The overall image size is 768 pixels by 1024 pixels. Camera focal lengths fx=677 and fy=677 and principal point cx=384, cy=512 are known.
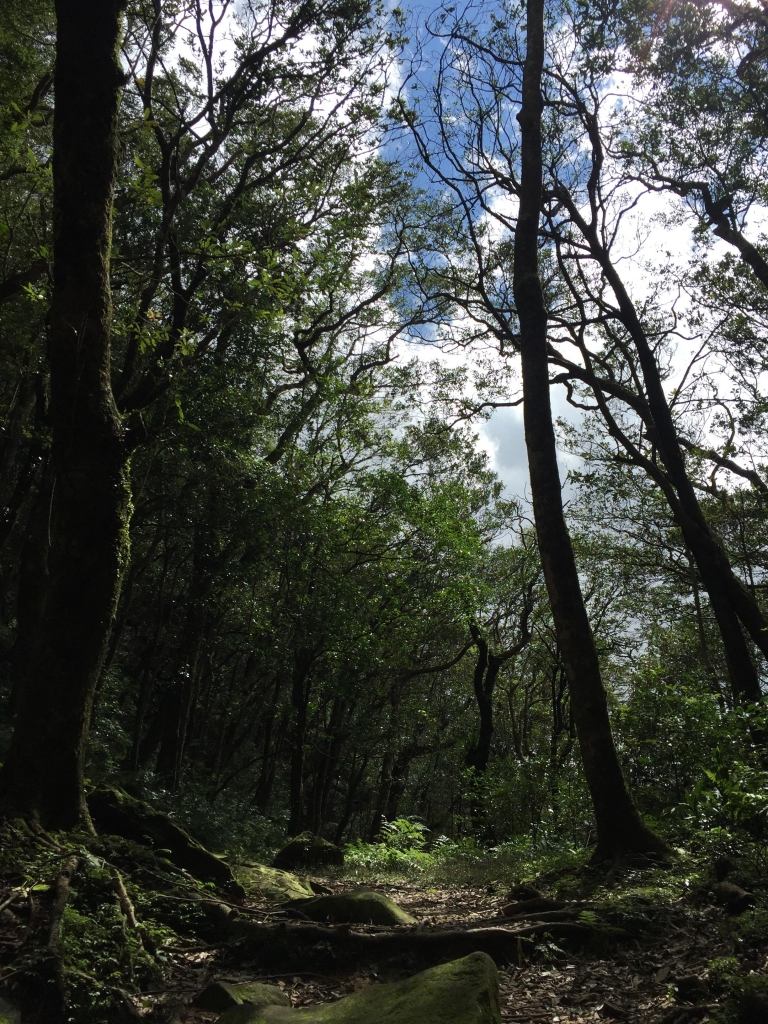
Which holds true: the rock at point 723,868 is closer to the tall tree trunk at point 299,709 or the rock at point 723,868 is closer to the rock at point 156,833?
the rock at point 156,833

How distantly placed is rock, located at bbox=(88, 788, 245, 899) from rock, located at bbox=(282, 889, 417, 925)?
3.32 feet

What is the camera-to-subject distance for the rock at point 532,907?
5.16 meters

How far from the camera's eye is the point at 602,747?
675 cm

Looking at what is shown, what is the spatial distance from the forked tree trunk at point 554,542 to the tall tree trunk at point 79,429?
14.4ft

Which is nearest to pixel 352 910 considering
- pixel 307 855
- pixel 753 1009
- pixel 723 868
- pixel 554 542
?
pixel 723 868

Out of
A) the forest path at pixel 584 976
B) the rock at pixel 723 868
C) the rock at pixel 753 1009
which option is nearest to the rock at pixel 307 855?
the forest path at pixel 584 976

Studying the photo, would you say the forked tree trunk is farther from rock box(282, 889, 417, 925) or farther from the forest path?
rock box(282, 889, 417, 925)

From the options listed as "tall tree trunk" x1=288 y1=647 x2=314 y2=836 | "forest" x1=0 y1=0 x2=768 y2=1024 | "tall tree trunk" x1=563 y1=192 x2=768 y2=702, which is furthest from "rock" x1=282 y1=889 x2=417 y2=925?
"tall tree trunk" x1=288 y1=647 x2=314 y2=836

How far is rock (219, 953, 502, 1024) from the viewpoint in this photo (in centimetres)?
281

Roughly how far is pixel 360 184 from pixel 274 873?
1305 centimetres

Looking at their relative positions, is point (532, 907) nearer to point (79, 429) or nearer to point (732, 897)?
point (732, 897)

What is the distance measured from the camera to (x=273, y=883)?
22.0 feet

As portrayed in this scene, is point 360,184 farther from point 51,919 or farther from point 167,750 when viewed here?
point 51,919

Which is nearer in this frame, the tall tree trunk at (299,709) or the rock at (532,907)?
the rock at (532,907)
